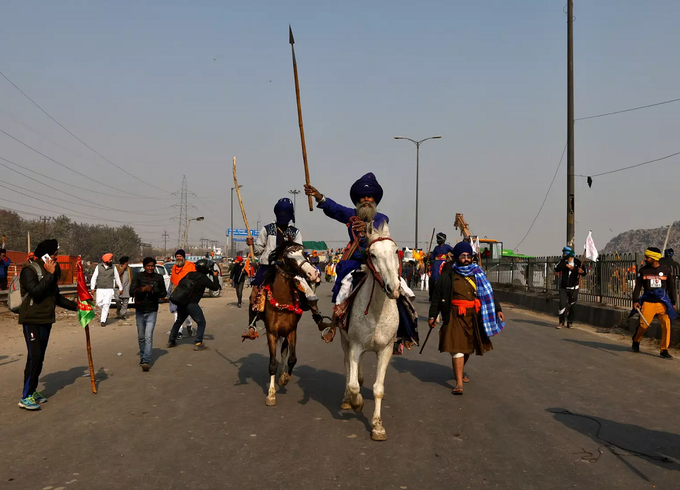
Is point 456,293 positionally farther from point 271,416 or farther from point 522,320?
point 522,320

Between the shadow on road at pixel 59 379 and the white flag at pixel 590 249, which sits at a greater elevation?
the white flag at pixel 590 249

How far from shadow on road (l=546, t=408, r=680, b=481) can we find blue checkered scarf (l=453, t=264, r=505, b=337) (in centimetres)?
165

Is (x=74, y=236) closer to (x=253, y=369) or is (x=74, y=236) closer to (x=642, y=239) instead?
(x=253, y=369)

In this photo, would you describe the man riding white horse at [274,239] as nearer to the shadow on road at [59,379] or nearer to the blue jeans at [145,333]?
the blue jeans at [145,333]

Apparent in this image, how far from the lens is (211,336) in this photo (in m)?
14.4

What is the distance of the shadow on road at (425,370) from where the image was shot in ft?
29.7

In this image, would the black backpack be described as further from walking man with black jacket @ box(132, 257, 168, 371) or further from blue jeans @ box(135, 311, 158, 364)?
blue jeans @ box(135, 311, 158, 364)

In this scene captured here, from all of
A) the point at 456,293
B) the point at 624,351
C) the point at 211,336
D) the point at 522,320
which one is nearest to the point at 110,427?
the point at 456,293

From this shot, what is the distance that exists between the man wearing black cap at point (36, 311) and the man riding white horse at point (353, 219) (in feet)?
11.1

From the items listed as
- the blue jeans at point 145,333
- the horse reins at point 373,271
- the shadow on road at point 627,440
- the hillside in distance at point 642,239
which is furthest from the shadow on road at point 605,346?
the hillside in distance at point 642,239

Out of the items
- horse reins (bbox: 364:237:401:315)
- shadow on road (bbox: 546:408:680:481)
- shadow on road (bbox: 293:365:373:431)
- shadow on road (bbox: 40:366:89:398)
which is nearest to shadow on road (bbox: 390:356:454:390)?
shadow on road (bbox: 293:365:373:431)

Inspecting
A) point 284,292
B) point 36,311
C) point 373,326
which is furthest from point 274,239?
point 36,311

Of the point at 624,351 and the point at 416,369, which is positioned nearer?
the point at 416,369

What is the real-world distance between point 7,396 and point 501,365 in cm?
774
